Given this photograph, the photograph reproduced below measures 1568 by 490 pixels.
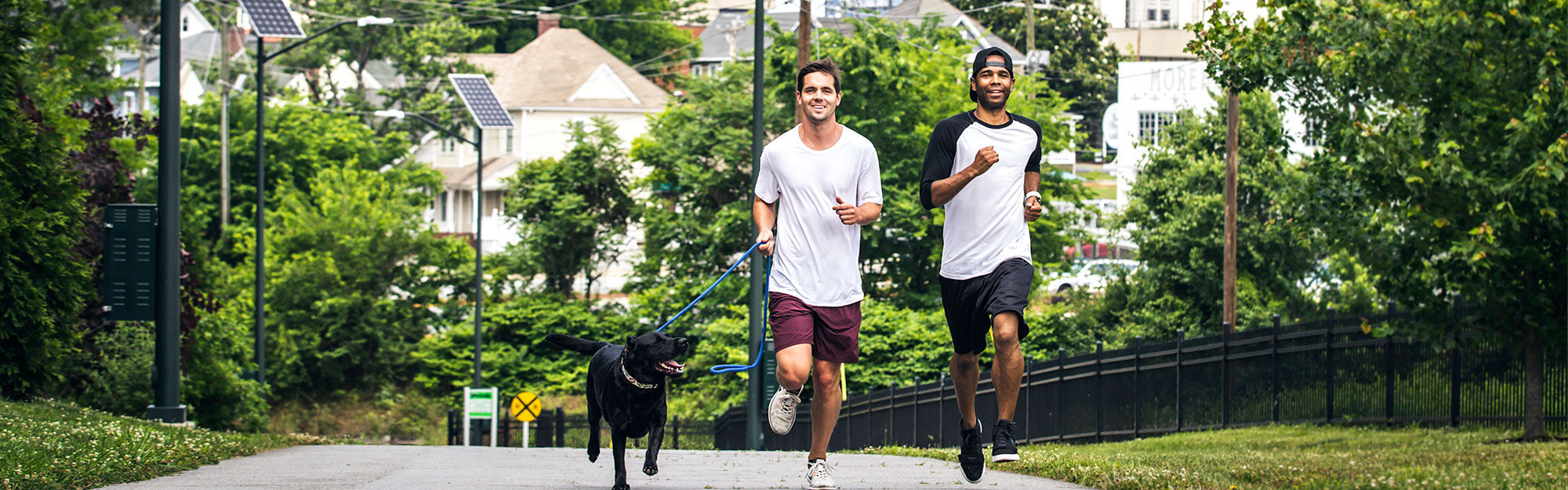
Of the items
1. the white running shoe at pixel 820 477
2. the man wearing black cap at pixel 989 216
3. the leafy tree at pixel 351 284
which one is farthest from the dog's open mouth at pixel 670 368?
the leafy tree at pixel 351 284

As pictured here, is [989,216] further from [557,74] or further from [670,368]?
[557,74]

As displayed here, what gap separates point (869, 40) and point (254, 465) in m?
27.0

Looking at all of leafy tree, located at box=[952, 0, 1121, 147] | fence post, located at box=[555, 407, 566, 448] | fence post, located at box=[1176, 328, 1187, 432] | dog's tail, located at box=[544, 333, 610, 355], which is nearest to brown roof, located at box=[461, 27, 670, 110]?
leafy tree, located at box=[952, 0, 1121, 147]

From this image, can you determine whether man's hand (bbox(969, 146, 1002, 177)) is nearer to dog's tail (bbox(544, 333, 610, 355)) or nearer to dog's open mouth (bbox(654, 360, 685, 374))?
dog's open mouth (bbox(654, 360, 685, 374))

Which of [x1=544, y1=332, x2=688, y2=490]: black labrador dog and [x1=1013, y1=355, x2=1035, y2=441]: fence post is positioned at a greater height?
[x1=544, y1=332, x2=688, y2=490]: black labrador dog

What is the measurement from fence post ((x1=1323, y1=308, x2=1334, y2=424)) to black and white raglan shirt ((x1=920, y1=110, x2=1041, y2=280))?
1046cm

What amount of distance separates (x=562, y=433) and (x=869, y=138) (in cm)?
1053

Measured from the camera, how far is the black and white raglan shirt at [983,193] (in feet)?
26.1

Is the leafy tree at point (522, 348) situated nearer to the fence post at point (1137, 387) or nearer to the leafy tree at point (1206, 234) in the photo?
the leafy tree at point (1206, 234)

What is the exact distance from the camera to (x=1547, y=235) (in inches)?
570

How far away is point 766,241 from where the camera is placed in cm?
782

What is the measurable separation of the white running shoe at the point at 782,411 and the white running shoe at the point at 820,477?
0.78ft

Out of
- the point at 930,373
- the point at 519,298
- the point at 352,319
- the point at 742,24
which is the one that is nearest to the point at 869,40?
the point at 930,373

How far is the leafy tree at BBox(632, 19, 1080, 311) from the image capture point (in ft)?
119
